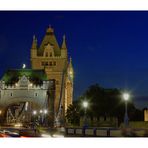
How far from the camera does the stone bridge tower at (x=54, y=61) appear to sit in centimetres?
4275

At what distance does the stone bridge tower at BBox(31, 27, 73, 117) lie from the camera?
140 ft

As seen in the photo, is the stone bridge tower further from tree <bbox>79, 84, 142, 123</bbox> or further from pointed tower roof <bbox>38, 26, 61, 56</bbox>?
tree <bbox>79, 84, 142, 123</bbox>

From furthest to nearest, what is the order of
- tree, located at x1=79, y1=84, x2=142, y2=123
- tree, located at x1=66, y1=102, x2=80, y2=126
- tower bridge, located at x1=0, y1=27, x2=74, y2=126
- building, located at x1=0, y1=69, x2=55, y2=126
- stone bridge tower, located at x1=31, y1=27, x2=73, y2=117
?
stone bridge tower, located at x1=31, y1=27, x2=73, y2=117 → tower bridge, located at x1=0, y1=27, x2=74, y2=126 → building, located at x1=0, y1=69, x2=55, y2=126 → tree, located at x1=66, y1=102, x2=80, y2=126 → tree, located at x1=79, y1=84, x2=142, y2=123

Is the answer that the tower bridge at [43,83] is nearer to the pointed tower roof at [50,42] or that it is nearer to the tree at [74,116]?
the pointed tower roof at [50,42]

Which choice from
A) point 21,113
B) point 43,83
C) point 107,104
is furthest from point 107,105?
point 21,113

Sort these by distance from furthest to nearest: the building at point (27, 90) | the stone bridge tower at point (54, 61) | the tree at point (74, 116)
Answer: the stone bridge tower at point (54, 61), the building at point (27, 90), the tree at point (74, 116)

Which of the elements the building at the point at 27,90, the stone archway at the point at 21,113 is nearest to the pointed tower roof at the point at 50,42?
the building at the point at 27,90

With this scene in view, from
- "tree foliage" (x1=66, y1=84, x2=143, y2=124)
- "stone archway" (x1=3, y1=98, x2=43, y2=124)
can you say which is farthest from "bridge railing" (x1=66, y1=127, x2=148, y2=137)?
"stone archway" (x1=3, y1=98, x2=43, y2=124)

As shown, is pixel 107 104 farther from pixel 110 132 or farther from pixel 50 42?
pixel 50 42

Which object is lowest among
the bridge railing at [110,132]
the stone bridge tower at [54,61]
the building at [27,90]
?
the bridge railing at [110,132]

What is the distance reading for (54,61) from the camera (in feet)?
144

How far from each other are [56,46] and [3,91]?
10.2 metres

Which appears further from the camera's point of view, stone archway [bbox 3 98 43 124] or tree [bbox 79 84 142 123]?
stone archway [bbox 3 98 43 124]
